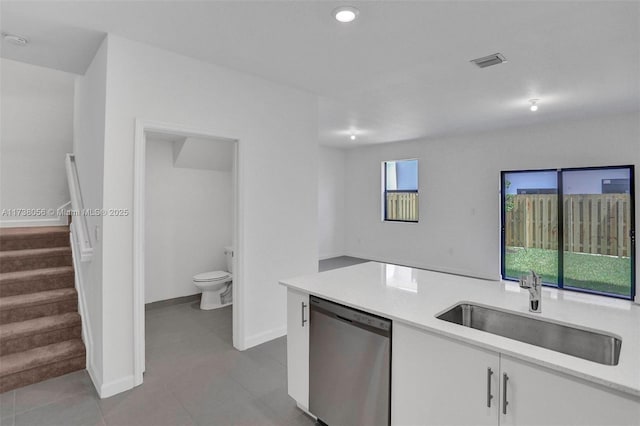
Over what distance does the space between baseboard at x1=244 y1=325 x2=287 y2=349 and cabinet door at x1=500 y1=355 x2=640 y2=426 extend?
2.40 meters

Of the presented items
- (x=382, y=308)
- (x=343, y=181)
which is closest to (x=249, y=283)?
(x=382, y=308)

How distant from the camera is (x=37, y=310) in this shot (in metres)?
3.04

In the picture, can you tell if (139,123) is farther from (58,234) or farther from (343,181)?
(343,181)

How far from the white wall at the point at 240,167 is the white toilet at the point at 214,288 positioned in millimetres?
1157

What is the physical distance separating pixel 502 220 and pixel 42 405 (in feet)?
20.5

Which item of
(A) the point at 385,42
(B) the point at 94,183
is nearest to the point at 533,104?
(A) the point at 385,42

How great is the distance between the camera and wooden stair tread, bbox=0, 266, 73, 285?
3092 millimetres

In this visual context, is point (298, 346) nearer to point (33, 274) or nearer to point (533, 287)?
point (533, 287)

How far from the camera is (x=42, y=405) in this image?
2348 millimetres

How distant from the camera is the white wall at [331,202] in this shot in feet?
25.1

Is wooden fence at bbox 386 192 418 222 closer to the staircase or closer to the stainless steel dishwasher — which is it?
the stainless steel dishwasher

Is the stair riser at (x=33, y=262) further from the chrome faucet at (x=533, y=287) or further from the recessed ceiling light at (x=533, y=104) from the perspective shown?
the recessed ceiling light at (x=533, y=104)

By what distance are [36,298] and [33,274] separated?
293 mm

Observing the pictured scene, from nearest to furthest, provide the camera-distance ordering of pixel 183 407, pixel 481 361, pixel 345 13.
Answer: pixel 481 361
pixel 345 13
pixel 183 407
